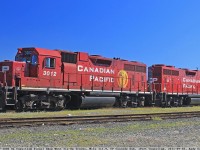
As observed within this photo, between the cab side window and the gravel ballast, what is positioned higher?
the cab side window

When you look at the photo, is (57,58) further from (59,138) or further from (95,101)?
(59,138)

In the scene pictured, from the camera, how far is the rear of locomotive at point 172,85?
31625 millimetres

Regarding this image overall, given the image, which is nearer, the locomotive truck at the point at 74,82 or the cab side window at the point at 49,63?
the locomotive truck at the point at 74,82

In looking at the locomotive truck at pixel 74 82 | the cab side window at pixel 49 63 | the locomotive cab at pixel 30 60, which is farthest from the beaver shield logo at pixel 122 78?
the locomotive cab at pixel 30 60

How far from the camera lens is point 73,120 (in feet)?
48.6

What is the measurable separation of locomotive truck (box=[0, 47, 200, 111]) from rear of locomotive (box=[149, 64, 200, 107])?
0.09 metres

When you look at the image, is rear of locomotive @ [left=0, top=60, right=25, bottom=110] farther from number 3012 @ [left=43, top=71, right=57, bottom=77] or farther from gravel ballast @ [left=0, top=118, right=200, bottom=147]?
gravel ballast @ [left=0, top=118, right=200, bottom=147]

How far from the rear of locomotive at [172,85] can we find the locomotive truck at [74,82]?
3.5 inches

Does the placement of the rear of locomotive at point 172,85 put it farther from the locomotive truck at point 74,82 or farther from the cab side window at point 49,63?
the cab side window at point 49,63

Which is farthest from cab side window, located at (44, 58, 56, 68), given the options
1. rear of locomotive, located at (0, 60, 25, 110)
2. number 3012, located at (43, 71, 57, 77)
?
rear of locomotive, located at (0, 60, 25, 110)

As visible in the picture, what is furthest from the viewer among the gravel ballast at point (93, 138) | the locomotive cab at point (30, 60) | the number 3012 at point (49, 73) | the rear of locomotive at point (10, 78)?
the number 3012 at point (49, 73)

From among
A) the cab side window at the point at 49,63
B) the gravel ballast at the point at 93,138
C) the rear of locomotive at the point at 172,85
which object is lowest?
the gravel ballast at the point at 93,138

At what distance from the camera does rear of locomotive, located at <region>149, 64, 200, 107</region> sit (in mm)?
31625

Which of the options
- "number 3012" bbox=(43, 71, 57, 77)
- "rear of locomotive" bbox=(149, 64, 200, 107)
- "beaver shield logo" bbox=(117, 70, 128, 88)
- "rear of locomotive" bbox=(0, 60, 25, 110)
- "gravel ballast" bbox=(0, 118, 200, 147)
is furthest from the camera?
"rear of locomotive" bbox=(149, 64, 200, 107)
